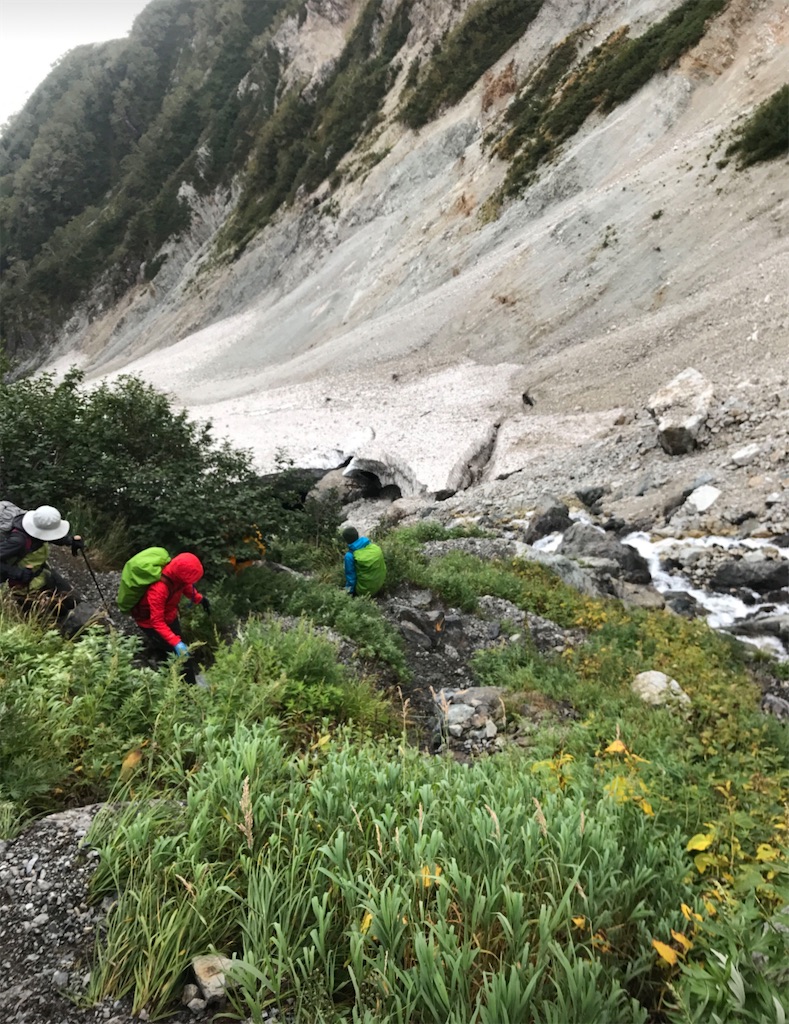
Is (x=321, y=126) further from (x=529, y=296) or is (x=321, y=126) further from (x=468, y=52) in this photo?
(x=529, y=296)

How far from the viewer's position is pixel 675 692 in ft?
18.0

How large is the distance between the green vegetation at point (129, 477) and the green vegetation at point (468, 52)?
43.5 metres

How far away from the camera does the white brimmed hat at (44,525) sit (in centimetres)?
561

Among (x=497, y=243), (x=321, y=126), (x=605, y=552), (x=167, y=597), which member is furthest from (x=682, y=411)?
(x=321, y=126)

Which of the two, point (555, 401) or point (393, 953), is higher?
point (393, 953)

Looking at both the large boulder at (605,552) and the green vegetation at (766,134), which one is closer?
the large boulder at (605,552)

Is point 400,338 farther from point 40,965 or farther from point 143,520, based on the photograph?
point 40,965

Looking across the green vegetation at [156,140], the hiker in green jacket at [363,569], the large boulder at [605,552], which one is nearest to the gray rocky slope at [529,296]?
the large boulder at [605,552]

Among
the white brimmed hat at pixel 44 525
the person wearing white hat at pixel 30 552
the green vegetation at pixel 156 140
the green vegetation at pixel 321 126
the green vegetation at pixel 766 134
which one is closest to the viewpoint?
the person wearing white hat at pixel 30 552

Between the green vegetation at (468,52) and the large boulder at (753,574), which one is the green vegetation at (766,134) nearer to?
the large boulder at (753,574)

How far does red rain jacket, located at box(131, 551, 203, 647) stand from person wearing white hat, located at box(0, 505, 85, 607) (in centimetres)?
70

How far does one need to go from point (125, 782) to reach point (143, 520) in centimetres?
563

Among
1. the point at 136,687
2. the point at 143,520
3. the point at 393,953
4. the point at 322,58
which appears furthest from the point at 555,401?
the point at 322,58

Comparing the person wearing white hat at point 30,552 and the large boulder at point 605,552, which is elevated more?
the person wearing white hat at point 30,552
